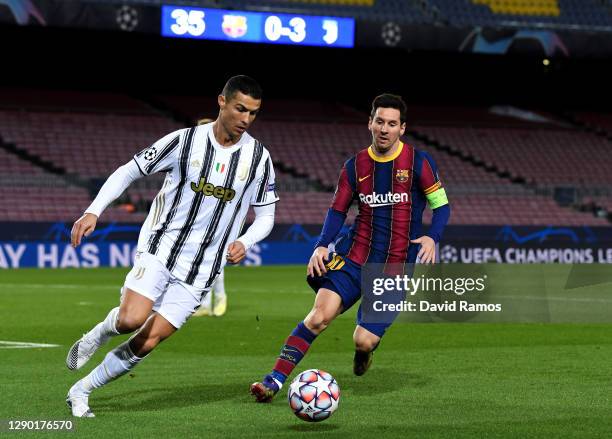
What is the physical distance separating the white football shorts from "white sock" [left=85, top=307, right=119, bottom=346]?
0.17m

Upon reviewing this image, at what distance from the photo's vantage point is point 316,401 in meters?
7.05

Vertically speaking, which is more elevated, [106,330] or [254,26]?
[254,26]

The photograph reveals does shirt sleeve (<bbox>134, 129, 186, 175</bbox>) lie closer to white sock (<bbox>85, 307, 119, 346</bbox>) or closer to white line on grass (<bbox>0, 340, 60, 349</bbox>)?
white sock (<bbox>85, 307, 119, 346</bbox>)

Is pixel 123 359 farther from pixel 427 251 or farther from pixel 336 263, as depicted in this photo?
pixel 427 251

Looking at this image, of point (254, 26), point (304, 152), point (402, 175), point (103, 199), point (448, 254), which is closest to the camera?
point (103, 199)

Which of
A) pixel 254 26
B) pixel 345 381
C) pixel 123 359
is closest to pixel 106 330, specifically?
pixel 123 359

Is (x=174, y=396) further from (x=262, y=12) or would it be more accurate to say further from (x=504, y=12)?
(x=504, y=12)

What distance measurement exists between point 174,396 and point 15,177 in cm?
2265

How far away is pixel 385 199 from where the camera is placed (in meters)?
8.52

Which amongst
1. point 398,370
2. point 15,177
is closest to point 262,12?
point 15,177

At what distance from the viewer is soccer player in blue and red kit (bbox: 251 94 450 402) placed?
27.3 feet

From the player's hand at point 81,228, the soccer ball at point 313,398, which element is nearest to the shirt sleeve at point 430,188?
the soccer ball at point 313,398

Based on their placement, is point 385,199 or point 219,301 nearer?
point 385,199

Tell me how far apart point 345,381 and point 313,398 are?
2078 mm
